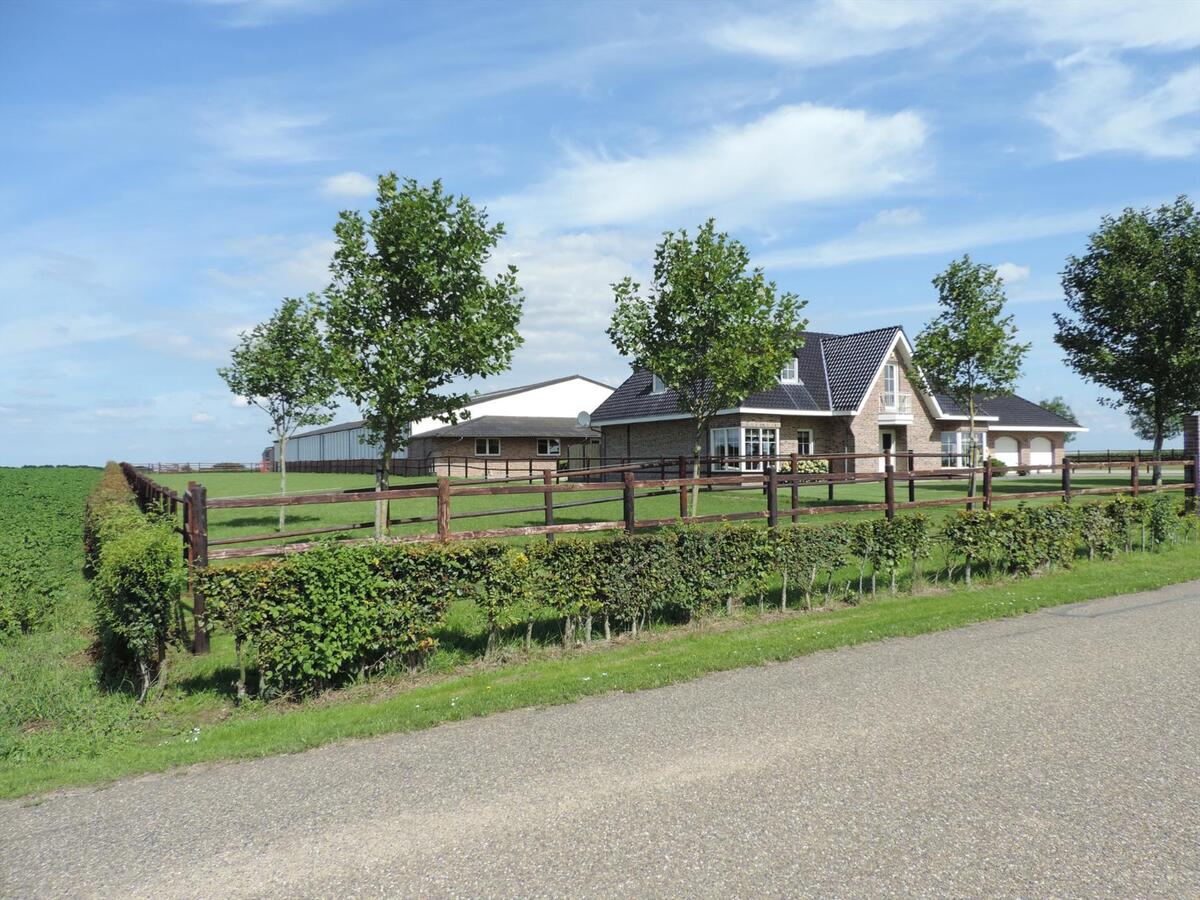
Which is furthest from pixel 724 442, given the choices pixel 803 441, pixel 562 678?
pixel 562 678

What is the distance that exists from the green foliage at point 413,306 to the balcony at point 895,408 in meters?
23.6

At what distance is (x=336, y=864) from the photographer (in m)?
3.78

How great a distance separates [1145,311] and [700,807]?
3071 centimetres

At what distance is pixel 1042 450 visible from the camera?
5000 cm

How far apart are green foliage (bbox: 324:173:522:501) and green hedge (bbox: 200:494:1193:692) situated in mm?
8110

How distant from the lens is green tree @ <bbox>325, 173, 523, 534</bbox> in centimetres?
1587

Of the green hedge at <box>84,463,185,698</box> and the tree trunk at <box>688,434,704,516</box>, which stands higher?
the tree trunk at <box>688,434,704,516</box>

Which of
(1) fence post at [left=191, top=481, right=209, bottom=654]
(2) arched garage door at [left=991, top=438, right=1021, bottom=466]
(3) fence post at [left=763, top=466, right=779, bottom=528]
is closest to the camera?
(1) fence post at [left=191, top=481, right=209, bottom=654]

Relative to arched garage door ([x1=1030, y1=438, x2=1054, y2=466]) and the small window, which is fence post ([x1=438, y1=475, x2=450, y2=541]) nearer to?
the small window

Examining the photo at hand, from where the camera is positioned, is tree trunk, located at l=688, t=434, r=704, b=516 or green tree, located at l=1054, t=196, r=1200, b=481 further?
green tree, located at l=1054, t=196, r=1200, b=481

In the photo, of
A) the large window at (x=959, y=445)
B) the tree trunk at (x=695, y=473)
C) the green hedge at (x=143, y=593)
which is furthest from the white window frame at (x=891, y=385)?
the green hedge at (x=143, y=593)

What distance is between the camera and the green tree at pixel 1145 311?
91.0 feet

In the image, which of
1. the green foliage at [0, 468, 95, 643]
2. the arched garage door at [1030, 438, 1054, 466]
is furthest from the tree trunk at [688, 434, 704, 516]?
the arched garage door at [1030, 438, 1054, 466]

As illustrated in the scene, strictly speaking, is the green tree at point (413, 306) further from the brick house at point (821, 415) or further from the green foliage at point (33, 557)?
the brick house at point (821, 415)
